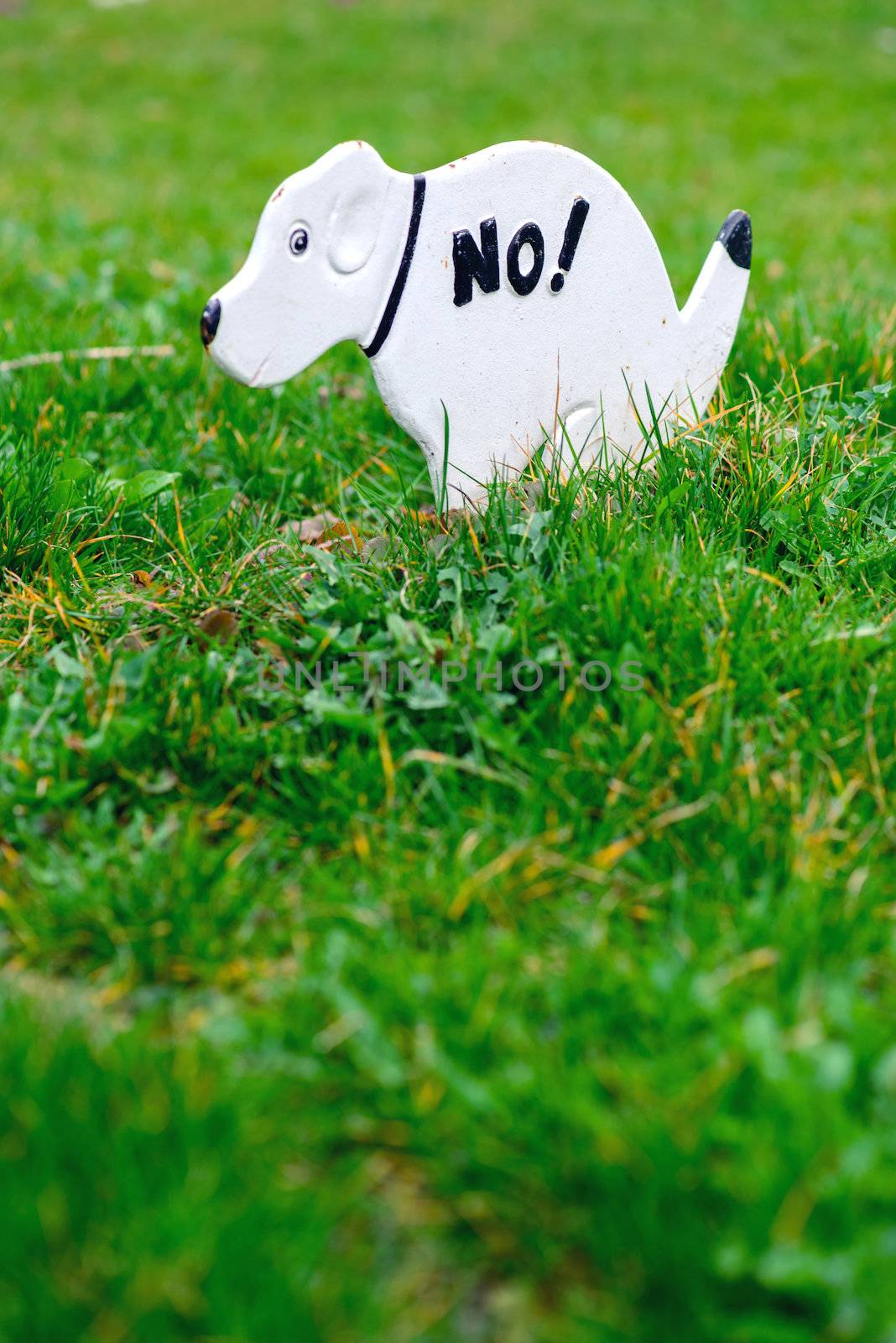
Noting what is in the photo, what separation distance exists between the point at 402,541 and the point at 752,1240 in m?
1.53

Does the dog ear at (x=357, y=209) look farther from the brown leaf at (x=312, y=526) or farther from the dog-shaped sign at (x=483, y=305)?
the brown leaf at (x=312, y=526)

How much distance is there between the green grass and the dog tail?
117mm

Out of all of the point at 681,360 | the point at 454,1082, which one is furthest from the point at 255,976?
the point at 681,360

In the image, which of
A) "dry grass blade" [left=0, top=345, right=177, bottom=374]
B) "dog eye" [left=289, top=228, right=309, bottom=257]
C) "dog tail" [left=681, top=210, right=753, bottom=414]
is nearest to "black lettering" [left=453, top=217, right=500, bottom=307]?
"dog eye" [left=289, top=228, right=309, bottom=257]

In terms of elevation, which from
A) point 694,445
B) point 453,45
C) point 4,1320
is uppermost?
point 453,45

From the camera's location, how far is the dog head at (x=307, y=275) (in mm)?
2254

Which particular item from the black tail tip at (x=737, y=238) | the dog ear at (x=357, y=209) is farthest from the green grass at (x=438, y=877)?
the dog ear at (x=357, y=209)

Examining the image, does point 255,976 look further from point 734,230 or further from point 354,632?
point 734,230

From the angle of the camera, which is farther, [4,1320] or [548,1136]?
[548,1136]

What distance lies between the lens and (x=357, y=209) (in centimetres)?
233

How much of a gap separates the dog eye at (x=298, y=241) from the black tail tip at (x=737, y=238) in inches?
44.7

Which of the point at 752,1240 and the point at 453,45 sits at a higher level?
the point at 453,45

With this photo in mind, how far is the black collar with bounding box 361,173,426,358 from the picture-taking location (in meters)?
2.38

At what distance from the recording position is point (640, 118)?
28.5 feet
